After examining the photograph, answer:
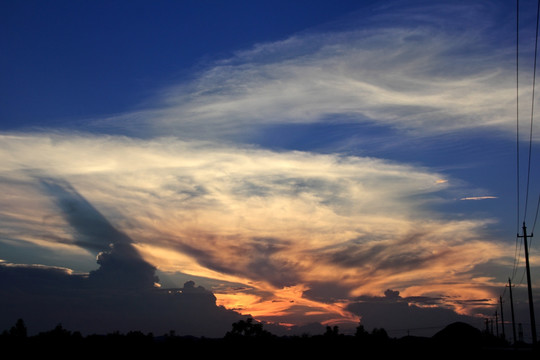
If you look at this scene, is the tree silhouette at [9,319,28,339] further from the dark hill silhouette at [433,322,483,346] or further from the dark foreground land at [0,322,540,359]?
the dark hill silhouette at [433,322,483,346]

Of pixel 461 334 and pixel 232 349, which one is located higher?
pixel 461 334

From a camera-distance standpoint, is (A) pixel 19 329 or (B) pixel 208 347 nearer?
(B) pixel 208 347

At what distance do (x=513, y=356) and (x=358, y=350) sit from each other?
18759 mm

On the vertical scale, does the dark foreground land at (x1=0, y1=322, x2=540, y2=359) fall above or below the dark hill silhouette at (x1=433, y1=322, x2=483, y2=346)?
below

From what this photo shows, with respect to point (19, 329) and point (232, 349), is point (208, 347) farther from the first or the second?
point (19, 329)

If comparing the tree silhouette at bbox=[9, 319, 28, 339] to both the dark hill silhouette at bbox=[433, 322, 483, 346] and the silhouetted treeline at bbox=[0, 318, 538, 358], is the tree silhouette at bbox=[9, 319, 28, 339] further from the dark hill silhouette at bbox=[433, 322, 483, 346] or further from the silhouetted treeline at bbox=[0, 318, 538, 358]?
the dark hill silhouette at bbox=[433, 322, 483, 346]

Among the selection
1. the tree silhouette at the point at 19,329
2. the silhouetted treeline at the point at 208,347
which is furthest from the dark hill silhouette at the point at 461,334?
the tree silhouette at the point at 19,329

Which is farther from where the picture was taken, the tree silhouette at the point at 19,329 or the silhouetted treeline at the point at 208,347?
the tree silhouette at the point at 19,329

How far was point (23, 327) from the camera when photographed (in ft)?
286

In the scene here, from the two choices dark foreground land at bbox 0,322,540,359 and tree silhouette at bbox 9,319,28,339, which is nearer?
dark foreground land at bbox 0,322,540,359

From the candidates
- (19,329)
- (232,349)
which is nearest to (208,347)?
(232,349)

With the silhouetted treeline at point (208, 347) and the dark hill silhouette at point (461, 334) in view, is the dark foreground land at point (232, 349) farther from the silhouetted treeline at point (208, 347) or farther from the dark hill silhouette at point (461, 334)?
the dark hill silhouette at point (461, 334)

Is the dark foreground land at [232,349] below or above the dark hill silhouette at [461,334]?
below

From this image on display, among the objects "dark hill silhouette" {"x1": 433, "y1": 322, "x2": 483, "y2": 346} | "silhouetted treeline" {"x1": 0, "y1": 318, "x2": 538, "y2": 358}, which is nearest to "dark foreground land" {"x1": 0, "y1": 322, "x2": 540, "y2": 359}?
"silhouetted treeline" {"x1": 0, "y1": 318, "x2": 538, "y2": 358}
